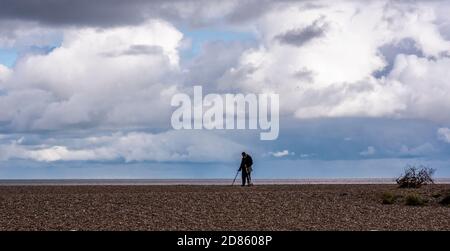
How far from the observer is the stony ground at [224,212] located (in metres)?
30.6

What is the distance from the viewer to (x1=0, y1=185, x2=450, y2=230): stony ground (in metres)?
30.6

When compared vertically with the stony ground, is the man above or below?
above

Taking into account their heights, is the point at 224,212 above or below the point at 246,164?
below

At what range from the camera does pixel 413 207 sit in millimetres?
37875

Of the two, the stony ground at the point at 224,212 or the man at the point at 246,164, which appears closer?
the stony ground at the point at 224,212

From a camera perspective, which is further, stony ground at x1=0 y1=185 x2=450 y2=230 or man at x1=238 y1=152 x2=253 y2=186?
man at x1=238 y1=152 x2=253 y2=186

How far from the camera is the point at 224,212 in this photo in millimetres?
34469

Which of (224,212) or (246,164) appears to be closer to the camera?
(224,212)

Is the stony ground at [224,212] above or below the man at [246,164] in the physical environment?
below
